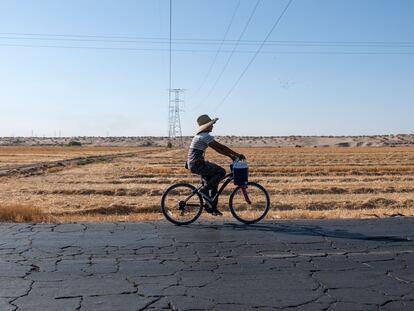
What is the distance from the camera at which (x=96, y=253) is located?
8375mm

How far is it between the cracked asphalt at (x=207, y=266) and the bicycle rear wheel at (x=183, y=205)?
0.36 meters

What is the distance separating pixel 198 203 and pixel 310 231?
2302 mm

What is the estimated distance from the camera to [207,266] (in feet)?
25.0

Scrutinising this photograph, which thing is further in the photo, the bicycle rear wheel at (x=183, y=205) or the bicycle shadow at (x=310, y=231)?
the bicycle rear wheel at (x=183, y=205)

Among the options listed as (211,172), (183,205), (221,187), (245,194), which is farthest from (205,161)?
(245,194)

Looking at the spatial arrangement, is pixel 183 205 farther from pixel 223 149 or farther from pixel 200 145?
pixel 223 149

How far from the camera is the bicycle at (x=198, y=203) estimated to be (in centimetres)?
1122

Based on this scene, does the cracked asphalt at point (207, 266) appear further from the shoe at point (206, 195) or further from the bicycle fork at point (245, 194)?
the bicycle fork at point (245, 194)

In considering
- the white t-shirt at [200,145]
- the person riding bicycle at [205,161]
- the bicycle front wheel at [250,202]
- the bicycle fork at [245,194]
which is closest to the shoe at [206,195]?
the person riding bicycle at [205,161]

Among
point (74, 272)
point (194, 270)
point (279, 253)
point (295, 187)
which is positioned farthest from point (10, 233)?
point (295, 187)

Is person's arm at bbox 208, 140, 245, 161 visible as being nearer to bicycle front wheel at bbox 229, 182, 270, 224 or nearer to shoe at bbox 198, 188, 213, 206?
bicycle front wheel at bbox 229, 182, 270, 224

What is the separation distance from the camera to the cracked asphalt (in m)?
6.13

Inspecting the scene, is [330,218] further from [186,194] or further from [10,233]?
[10,233]

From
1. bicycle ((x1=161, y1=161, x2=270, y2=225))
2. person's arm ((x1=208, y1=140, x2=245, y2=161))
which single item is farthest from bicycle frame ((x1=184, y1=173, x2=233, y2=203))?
person's arm ((x1=208, y1=140, x2=245, y2=161))
